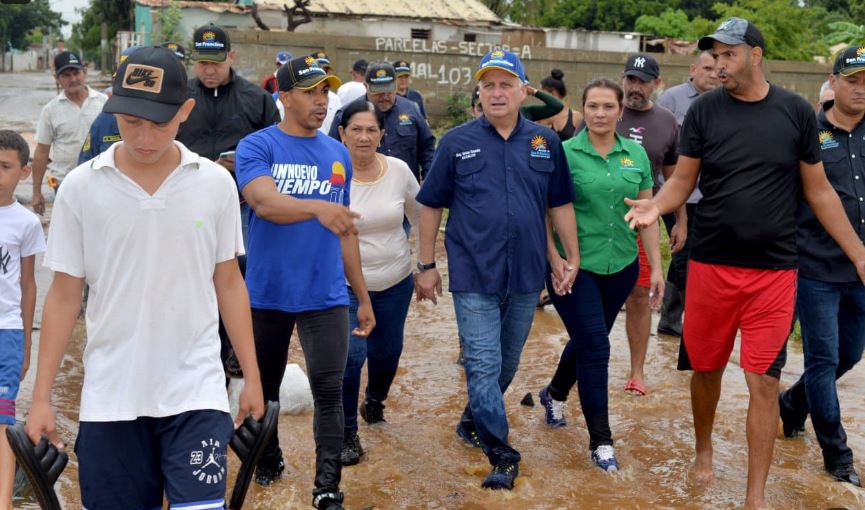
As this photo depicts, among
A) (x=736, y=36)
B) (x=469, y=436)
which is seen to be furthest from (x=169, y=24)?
(x=736, y=36)

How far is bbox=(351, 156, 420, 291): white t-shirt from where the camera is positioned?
5.90m

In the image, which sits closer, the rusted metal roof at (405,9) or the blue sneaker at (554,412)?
the blue sneaker at (554,412)

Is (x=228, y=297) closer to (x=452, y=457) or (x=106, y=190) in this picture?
(x=106, y=190)

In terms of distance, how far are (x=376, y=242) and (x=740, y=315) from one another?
2030 mm

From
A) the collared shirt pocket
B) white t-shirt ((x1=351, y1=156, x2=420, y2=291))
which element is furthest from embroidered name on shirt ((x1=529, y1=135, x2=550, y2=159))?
white t-shirt ((x1=351, y1=156, x2=420, y2=291))

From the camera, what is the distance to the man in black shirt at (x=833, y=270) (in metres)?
5.59

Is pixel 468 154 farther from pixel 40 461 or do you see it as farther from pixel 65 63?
pixel 65 63

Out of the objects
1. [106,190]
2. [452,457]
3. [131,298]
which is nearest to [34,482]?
[131,298]

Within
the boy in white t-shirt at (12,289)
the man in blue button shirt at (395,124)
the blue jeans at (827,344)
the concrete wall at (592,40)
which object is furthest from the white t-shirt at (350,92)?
the concrete wall at (592,40)

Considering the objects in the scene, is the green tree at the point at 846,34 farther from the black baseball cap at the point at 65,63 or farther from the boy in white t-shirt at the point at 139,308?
the boy in white t-shirt at the point at 139,308

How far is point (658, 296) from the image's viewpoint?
6051mm

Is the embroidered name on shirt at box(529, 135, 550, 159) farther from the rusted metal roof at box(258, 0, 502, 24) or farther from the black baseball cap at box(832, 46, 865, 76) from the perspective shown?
the rusted metal roof at box(258, 0, 502, 24)

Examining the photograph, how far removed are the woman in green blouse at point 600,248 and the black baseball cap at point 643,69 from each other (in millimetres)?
1266

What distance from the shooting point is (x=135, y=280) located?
11.3ft
